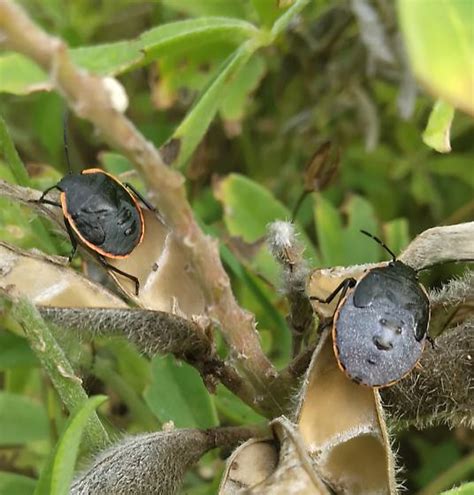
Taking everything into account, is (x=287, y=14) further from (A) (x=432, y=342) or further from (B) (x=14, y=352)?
(B) (x=14, y=352)

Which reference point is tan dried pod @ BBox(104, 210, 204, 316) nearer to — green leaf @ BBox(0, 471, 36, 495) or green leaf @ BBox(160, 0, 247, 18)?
green leaf @ BBox(0, 471, 36, 495)

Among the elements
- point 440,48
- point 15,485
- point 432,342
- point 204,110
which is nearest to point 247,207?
point 204,110

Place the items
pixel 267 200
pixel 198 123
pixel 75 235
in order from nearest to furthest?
pixel 75 235, pixel 198 123, pixel 267 200

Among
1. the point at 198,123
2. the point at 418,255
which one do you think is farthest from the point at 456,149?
the point at 418,255

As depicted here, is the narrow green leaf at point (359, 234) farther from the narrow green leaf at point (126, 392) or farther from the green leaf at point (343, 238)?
the narrow green leaf at point (126, 392)

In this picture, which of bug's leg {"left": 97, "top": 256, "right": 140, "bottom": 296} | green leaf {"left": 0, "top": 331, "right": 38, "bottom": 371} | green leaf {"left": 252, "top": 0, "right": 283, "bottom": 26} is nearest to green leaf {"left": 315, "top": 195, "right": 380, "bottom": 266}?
green leaf {"left": 252, "top": 0, "right": 283, "bottom": 26}

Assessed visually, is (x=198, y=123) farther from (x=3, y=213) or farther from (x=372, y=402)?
(x=372, y=402)
